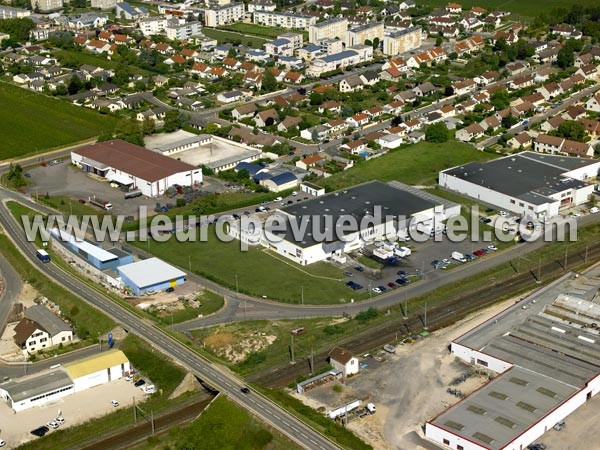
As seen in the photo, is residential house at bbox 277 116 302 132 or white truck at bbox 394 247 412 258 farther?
residential house at bbox 277 116 302 132

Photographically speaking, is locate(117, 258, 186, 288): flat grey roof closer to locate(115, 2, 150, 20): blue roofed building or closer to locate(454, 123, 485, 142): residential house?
locate(454, 123, 485, 142): residential house

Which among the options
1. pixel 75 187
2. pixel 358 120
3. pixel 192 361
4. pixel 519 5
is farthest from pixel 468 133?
pixel 519 5

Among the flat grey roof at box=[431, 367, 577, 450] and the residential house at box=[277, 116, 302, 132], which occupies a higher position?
the residential house at box=[277, 116, 302, 132]

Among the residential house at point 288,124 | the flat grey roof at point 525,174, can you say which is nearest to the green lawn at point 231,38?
the residential house at point 288,124

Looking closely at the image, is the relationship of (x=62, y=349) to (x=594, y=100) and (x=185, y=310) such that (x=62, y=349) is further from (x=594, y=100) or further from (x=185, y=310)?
(x=594, y=100)

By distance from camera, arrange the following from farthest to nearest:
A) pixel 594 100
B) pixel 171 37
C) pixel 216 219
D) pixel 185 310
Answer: pixel 171 37
pixel 594 100
pixel 216 219
pixel 185 310

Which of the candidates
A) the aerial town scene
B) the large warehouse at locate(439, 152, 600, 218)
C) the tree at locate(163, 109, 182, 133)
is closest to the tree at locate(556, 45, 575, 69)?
the aerial town scene

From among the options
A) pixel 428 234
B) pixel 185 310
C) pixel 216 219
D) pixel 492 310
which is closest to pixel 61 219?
pixel 216 219
